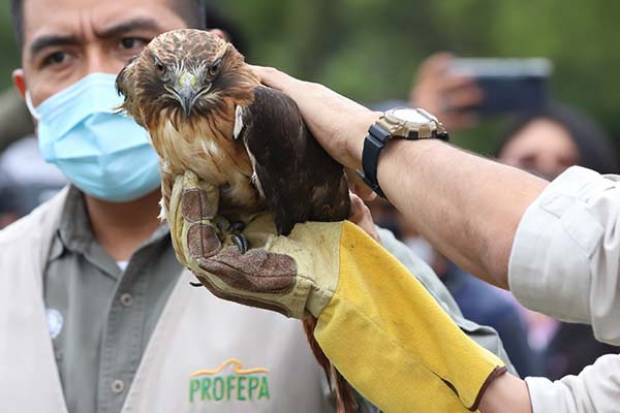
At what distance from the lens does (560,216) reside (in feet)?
8.69

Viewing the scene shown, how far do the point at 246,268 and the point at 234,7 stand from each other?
42.8 ft

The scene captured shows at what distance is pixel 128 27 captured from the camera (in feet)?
13.1

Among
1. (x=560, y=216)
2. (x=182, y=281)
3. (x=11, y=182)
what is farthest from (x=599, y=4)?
(x=560, y=216)

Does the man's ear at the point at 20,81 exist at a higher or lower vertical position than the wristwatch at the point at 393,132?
lower

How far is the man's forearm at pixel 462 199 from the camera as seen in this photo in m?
2.72

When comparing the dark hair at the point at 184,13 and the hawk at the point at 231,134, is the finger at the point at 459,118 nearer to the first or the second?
the dark hair at the point at 184,13

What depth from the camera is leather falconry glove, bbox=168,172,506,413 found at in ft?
10.2

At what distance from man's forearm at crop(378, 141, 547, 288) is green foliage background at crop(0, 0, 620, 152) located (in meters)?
10.4

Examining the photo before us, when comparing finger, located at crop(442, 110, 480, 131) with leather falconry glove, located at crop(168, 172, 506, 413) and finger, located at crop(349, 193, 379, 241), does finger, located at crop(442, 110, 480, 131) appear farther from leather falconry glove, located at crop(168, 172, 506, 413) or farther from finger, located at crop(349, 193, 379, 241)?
leather falconry glove, located at crop(168, 172, 506, 413)

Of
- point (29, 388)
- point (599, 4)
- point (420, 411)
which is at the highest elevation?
point (420, 411)

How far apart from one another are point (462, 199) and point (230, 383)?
1.08 m

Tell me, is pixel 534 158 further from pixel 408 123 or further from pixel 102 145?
pixel 408 123

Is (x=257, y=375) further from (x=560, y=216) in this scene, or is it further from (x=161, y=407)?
(x=560, y=216)

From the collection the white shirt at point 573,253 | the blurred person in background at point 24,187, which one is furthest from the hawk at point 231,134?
the blurred person in background at point 24,187
